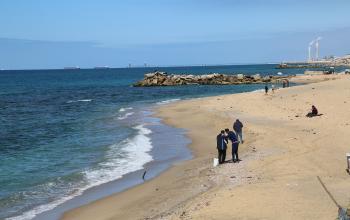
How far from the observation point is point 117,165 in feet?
72.0

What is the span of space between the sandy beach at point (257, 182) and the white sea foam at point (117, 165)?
1264 mm

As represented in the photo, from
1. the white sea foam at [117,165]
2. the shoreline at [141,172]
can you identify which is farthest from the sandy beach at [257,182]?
the white sea foam at [117,165]

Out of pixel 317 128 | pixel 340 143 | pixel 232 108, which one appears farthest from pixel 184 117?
pixel 340 143

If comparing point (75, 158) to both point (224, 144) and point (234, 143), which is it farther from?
point (234, 143)

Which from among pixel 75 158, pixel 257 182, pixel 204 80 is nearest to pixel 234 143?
pixel 257 182

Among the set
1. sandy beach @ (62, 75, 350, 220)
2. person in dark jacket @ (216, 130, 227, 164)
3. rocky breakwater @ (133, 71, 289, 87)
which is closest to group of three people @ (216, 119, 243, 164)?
person in dark jacket @ (216, 130, 227, 164)

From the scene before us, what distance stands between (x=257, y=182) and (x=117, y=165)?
8087 mm

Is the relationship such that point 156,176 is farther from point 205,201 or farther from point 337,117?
point 337,117

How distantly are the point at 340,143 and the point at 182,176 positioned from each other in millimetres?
7441

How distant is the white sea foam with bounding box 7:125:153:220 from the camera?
16.0m

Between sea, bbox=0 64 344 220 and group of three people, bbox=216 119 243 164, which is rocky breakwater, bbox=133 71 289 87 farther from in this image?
group of three people, bbox=216 119 243 164

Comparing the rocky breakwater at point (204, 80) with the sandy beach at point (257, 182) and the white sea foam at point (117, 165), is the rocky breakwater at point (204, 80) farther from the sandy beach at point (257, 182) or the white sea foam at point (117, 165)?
the white sea foam at point (117, 165)

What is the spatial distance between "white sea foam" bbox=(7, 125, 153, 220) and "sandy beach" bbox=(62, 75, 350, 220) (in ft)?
4.15

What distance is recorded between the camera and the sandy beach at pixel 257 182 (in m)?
12.9
